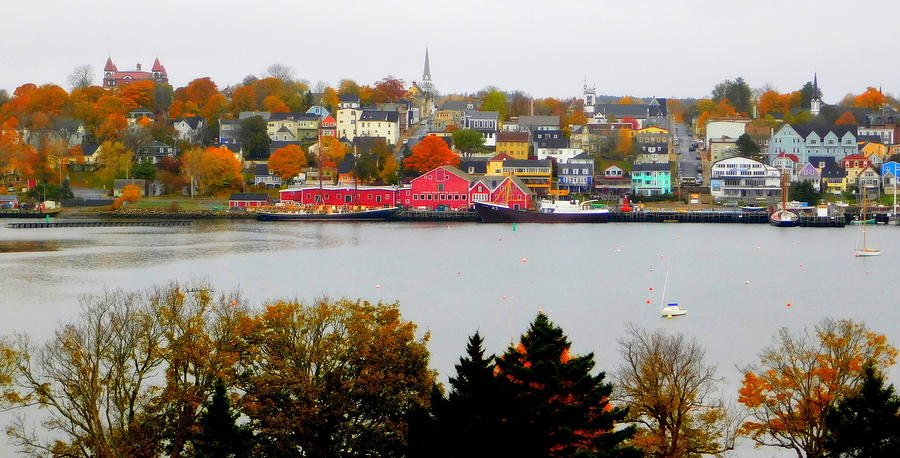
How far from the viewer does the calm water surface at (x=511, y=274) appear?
24.4 metres

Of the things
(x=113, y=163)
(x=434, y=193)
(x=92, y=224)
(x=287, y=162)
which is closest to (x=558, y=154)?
(x=434, y=193)

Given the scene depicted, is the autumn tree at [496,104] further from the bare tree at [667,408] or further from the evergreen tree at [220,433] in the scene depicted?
the evergreen tree at [220,433]

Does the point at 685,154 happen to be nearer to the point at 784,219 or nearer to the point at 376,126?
the point at 376,126

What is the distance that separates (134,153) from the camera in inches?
2756

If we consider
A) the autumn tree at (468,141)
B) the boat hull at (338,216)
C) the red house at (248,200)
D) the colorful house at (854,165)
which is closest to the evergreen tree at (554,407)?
the boat hull at (338,216)

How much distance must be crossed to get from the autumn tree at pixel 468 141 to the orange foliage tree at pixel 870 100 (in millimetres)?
36092

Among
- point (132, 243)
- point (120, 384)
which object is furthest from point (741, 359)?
point (132, 243)

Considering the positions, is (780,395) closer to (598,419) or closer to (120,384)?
(598,419)

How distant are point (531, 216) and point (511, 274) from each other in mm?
23633

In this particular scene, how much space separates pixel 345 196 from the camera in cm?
6269

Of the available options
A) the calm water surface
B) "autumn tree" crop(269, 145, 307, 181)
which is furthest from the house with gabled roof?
"autumn tree" crop(269, 145, 307, 181)

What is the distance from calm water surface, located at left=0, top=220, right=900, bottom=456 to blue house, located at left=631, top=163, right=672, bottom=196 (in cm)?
1094

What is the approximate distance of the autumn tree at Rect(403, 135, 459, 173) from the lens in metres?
64.4

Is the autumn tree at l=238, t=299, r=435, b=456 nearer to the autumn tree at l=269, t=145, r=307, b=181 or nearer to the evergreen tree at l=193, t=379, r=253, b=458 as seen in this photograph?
the evergreen tree at l=193, t=379, r=253, b=458
